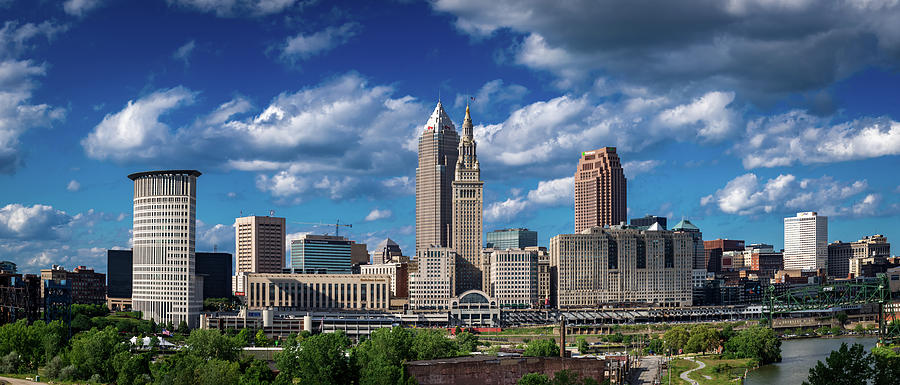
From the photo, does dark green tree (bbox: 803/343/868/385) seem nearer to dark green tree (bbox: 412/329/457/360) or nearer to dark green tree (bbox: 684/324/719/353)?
dark green tree (bbox: 412/329/457/360)

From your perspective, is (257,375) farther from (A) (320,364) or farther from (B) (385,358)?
(B) (385,358)

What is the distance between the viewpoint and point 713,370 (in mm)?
154250

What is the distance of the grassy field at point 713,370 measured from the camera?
468 feet

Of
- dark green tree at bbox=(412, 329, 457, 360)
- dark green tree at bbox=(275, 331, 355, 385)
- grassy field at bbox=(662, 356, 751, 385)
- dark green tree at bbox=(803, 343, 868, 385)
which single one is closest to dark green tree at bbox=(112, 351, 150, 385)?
dark green tree at bbox=(275, 331, 355, 385)

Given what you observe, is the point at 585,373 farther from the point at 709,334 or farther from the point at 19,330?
the point at 19,330

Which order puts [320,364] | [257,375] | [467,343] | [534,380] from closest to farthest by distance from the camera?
[534,380]
[257,375]
[320,364]
[467,343]

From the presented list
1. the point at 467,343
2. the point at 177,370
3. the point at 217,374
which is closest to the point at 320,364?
the point at 217,374

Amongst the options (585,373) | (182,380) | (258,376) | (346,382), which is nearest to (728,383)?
(585,373)

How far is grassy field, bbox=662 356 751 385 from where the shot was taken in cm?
14262

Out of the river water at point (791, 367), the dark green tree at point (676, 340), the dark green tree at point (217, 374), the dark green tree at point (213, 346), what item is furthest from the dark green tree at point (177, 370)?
the dark green tree at point (676, 340)

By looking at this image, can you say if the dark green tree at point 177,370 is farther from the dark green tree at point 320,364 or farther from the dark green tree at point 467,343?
the dark green tree at point 467,343

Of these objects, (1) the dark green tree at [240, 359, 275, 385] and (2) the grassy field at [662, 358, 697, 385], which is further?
(2) the grassy field at [662, 358, 697, 385]

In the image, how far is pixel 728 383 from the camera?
139875mm

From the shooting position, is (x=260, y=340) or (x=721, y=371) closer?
(x=721, y=371)
